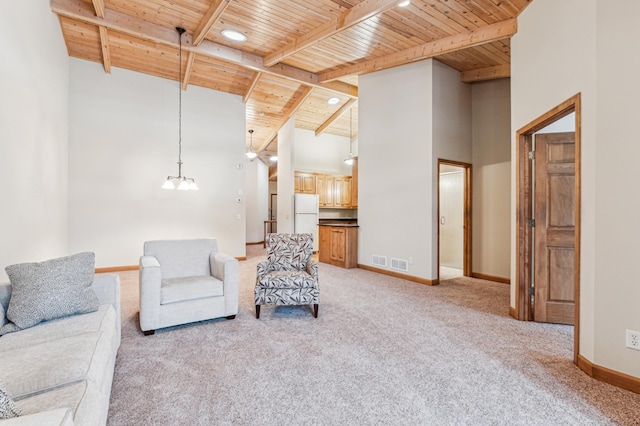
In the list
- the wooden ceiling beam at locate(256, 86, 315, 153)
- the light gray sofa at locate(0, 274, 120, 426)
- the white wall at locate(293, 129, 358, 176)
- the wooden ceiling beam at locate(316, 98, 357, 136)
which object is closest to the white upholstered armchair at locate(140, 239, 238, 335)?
the light gray sofa at locate(0, 274, 120, 426)

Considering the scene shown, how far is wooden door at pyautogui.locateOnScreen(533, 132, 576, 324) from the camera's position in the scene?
312cm

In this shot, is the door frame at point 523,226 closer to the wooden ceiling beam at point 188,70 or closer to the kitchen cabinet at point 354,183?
the wooden ceiling beam at point 188,70

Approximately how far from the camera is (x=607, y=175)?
211 cm

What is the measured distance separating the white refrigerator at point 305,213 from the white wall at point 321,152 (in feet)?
3.35

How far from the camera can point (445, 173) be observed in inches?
264

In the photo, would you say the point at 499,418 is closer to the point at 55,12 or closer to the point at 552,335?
the point at 552,335

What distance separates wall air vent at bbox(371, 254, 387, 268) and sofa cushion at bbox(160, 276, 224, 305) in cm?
320

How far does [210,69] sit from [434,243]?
5.18 meters

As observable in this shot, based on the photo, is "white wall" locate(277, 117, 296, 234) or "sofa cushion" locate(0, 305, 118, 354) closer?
"sofa cushion" locate(0, 305, 118, 354)

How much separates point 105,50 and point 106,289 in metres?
4.51

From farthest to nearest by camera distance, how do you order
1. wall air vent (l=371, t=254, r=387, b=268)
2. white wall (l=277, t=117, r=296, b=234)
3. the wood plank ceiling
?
white wall (l=277, t=117, r=296, b=234), wall air vent (l=371, t=254, r=387, b=268), the wood plank ceiling

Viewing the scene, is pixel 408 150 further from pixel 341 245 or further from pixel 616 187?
pixel 616 187

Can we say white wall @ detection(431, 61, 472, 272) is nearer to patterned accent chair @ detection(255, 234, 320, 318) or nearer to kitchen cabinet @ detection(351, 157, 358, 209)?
patterned accent chair @ detection(255, 234, 320, 318)

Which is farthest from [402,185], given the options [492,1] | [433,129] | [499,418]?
[499,418]
